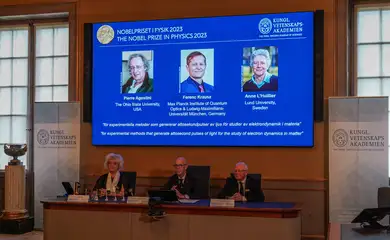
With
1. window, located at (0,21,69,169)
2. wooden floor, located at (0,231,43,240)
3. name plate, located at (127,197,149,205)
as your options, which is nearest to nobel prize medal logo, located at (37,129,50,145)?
window, located at (0,21,69,169)

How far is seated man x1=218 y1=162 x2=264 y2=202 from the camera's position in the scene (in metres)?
5.55

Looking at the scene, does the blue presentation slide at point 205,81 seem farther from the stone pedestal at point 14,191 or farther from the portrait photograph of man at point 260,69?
the stone pedestal at point 14,191

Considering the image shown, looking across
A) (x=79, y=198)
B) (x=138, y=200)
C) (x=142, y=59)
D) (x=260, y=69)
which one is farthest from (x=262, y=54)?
(x=79, y=198)

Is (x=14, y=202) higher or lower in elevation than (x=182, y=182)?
lower

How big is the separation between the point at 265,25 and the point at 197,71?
3.25ft

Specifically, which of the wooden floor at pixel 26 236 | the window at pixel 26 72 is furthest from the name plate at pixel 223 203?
the window at pixel 26 72

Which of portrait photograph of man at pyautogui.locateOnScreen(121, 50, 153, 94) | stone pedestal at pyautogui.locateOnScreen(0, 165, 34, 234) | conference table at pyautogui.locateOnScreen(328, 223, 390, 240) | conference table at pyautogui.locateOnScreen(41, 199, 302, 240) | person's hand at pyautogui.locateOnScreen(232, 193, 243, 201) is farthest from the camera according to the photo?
stone pedestal at pyautogui.locateOnScreen(0, 165, 34, 234)

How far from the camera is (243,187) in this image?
5625 millimetres

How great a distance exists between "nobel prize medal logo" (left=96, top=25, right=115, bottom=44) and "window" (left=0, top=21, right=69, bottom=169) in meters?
0.77

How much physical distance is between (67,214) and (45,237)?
34cm

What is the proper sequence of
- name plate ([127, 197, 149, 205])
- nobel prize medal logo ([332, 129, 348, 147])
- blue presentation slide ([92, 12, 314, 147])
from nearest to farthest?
1. name plate ([127, 197, 149, 205])
2. nobel prize medal logo ([332, 129, 348, 147])
3. blue presentation slide ([92, 12, 314, 147])

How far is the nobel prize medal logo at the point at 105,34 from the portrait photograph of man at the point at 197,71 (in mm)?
995

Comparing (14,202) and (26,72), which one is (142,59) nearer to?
(26,72)

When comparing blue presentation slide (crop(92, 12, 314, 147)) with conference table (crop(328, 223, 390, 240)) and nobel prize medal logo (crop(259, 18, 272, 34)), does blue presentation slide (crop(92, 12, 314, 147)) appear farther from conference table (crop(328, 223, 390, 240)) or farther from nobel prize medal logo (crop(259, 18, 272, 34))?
conference table (crop(328, 223, 390, 240))
